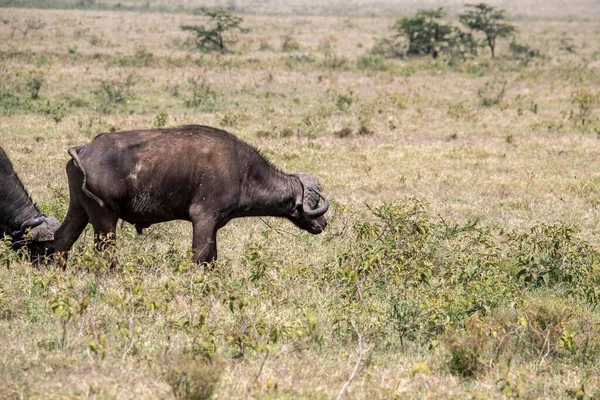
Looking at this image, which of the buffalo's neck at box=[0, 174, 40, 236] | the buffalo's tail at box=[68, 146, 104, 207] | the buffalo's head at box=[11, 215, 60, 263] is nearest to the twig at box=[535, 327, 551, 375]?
the buffalo's tail at box=[68, 146, 104, 207]

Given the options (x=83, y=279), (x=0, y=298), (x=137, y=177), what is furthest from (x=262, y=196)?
(x=0, y=298)

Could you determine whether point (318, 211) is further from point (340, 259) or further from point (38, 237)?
point (38, 237)

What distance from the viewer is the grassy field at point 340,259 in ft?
16.3

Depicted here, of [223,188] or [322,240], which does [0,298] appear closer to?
[223,188]

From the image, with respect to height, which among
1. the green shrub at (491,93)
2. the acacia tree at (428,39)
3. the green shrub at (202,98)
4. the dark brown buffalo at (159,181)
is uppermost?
the dark brown buffalo at (159,181)

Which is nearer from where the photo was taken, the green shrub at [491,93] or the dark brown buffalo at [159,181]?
the dark brown buffalo at [159,181]

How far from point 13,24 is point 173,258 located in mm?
33937

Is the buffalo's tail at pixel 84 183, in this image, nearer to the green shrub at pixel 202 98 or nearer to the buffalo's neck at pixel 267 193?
the buffalo's neck at pixel 267 193

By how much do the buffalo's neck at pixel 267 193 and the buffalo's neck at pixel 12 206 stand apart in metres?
2.25

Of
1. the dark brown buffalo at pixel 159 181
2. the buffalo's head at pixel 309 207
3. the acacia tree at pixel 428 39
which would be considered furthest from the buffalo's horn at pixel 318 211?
the acacia tree at pixel 428 39

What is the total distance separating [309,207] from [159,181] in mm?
1765

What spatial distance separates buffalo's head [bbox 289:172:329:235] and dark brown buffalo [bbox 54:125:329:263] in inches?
27.4

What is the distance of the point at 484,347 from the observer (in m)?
5.46

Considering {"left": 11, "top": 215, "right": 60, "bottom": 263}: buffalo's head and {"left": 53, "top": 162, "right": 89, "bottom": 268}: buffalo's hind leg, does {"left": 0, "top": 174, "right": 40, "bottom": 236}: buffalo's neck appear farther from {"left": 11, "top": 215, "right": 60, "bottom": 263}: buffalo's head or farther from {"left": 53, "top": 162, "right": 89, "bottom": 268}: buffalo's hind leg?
{"left": 53, "top": 162, "right": 89, "bottom": 268}: buffalo's hind leg
